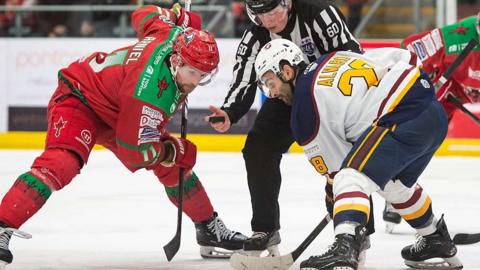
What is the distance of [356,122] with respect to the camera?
298 centimetres

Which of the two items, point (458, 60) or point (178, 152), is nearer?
point (178, 152)

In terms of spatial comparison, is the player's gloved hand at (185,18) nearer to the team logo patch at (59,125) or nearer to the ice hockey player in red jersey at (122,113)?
the ice hockey player in red jersey at (122,113)

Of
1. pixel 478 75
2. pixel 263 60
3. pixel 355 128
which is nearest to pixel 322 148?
pixel 355 128

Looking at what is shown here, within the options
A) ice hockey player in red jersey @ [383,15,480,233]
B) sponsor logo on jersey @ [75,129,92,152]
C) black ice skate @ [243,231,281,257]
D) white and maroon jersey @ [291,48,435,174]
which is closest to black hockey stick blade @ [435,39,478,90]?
ice hockey player in red jersey @ [383,15,480,233]

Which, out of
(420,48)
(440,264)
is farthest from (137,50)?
(420,48)

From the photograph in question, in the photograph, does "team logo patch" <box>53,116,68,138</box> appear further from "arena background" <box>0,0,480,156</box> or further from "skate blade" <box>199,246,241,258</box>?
"arena background" <box>0,0,480,156</box>

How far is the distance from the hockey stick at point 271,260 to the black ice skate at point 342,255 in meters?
0.45

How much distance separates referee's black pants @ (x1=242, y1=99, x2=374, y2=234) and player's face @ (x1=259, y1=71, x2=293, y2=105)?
38 centimetres

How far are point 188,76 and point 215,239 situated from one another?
0.73 m

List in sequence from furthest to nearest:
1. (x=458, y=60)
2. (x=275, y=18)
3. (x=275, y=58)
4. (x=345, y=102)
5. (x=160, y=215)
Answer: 1. (x=160, y=215)
2. (x=458, y=60)
3. (x=275, y=18)
4. (x=275, y=58)
5. (x=345, y=102)

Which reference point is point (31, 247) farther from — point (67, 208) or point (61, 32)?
point (61, 32)

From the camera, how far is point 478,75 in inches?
186

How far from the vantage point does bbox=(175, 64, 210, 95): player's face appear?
329cm

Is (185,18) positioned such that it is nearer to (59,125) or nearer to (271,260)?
(59,125)
